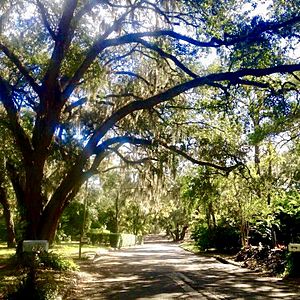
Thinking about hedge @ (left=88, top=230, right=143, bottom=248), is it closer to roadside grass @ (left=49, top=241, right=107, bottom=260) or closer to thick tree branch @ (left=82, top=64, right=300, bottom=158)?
roadside grass @ (left=49, top=241, right=107, bottom=260)

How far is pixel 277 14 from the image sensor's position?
10.5 metres

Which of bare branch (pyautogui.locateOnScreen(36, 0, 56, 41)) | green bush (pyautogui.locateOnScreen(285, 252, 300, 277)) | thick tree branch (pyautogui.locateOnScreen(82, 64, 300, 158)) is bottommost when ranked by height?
green bush (pyautogui.locateOnScreen(285, 252, 300, 277))

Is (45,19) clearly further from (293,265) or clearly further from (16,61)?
(293,265)

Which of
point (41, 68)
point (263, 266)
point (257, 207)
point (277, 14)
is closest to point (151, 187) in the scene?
point (257, 207)

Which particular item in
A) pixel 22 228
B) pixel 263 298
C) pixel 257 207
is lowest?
pixel 263 298

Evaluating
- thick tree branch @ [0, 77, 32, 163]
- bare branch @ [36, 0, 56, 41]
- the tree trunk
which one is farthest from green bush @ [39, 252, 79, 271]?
the tree trunk

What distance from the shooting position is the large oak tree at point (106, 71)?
35.2ft

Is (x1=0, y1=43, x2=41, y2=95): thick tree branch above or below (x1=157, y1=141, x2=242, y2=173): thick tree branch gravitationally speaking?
above

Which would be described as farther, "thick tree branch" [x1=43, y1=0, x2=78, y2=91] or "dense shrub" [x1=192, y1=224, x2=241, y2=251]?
"dense shrub" [x1=192, y1=224, x2=241, y2=251]

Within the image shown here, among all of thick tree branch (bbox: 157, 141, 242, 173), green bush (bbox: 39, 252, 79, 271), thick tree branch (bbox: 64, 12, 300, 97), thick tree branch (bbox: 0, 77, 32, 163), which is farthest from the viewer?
thick tree branch (bbox: 157, 141, 242, 173)

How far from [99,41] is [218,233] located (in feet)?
52.8

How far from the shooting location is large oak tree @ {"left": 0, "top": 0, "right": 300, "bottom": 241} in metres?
10.7

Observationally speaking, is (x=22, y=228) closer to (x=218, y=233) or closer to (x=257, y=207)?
(x=257, y=207)

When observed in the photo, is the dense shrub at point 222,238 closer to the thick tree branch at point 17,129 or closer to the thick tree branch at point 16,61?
the thick tree branch at point 17,129
